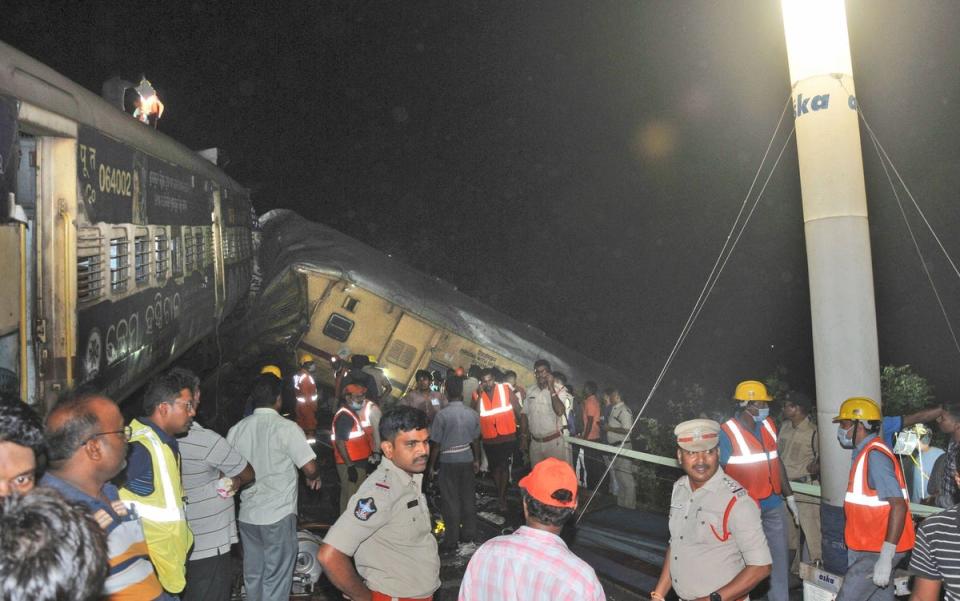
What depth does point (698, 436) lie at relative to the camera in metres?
3.67

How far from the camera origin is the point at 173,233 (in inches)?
296

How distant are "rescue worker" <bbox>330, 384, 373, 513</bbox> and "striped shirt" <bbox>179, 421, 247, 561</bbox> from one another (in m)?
3.15

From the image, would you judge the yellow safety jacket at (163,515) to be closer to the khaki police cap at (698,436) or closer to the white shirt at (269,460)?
the white shirt at (269,460)

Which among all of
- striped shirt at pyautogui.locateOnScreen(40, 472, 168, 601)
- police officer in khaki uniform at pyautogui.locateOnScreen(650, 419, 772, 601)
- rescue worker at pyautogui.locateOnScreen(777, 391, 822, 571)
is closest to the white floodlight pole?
rescue worker at pyautogui.locateOnScreen(777, 391, 822, 571)

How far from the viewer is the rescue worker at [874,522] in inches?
159

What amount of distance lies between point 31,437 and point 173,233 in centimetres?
590

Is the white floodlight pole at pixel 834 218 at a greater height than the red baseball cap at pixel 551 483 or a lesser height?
greater

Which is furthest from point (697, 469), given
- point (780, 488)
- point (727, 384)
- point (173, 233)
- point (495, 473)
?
point (727, 384)

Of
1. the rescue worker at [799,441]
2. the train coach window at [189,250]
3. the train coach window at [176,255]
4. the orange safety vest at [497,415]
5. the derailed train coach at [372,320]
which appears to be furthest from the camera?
the derailed train coach at [372,320]

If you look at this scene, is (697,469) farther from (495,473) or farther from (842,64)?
(495,473)

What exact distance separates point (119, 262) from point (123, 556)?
3.59m

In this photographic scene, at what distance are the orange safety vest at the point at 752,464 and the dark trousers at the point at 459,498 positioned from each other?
9.33 feet

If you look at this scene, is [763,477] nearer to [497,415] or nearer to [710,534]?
[710,534]

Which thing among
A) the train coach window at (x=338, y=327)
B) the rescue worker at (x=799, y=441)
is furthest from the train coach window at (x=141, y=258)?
the train coach window at (x=338, y=327)
